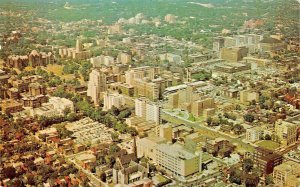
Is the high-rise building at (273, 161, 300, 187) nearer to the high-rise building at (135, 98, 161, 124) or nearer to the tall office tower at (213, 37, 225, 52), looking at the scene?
the high-rise building at (135, 98, 161, 124)

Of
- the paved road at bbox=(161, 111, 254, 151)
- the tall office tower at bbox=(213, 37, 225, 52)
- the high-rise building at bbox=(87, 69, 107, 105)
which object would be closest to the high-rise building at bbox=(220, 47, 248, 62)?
the tall office tower at bbox=(213, 37, 225, 52)

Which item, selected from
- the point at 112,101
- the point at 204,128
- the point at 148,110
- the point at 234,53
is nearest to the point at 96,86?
the point at 112,101

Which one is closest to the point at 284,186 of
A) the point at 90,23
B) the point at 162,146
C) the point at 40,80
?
the point at 162,146

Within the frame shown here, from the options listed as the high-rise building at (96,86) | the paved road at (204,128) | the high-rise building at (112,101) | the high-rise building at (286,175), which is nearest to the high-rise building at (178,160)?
the high-rise building at (286,175)

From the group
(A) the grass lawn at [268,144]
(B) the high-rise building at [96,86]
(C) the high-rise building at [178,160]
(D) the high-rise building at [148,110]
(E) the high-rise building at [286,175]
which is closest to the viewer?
(E) the high-rise building at [286,175]

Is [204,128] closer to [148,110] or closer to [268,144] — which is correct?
[148,110]

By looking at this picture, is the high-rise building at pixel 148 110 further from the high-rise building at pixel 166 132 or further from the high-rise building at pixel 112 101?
the high-rise building at pixel 166 132
